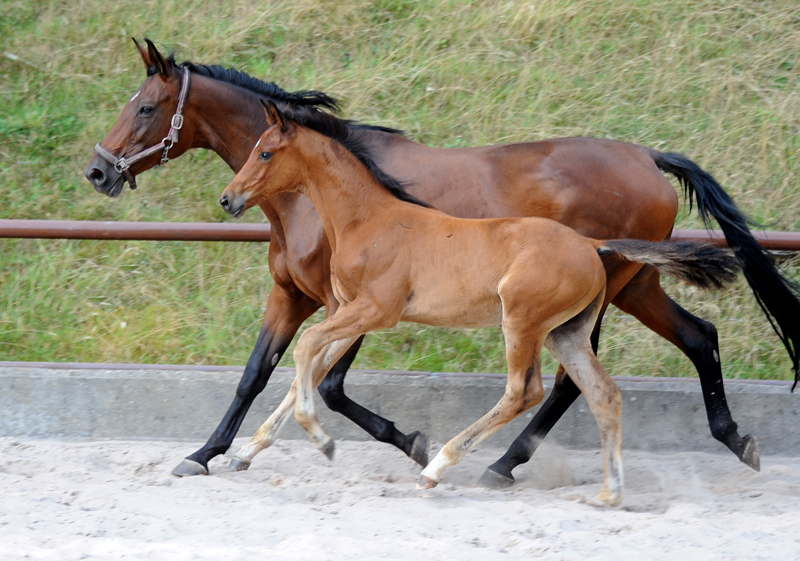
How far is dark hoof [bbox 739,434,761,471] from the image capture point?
3818 millimetres

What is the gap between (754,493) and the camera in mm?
3496

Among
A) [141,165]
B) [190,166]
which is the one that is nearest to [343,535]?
[141,165]

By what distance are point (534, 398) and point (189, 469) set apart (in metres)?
1.65

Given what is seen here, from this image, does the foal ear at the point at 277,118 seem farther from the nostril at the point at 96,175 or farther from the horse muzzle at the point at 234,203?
the nostril at the point at 96,175

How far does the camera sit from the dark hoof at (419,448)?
3.85 m

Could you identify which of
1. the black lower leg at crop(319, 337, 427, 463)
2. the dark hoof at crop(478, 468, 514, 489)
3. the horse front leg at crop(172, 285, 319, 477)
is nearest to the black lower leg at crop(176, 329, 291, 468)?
the horse front leg at crop(172, 285, 319, 477)

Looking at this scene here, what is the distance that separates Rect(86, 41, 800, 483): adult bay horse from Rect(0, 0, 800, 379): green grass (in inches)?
40.5

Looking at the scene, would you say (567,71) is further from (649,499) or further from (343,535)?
(343,535)

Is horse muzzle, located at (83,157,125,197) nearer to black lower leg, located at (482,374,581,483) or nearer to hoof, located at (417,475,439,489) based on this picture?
hoof, located at (417,475,439,489)

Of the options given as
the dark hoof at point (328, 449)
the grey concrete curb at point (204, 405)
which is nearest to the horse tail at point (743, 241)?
the grey concrete curb at point (204, 405)

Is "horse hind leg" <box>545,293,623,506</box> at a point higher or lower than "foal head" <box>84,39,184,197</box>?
lower

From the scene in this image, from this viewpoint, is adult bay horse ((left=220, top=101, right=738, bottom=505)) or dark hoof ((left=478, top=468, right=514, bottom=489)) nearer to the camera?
adult bay horse ((left=220, top=101, right=738, bottom=505))

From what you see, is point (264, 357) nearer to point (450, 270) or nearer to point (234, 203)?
point (234, 203)

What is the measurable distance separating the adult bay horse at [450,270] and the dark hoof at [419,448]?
20.3 inches
